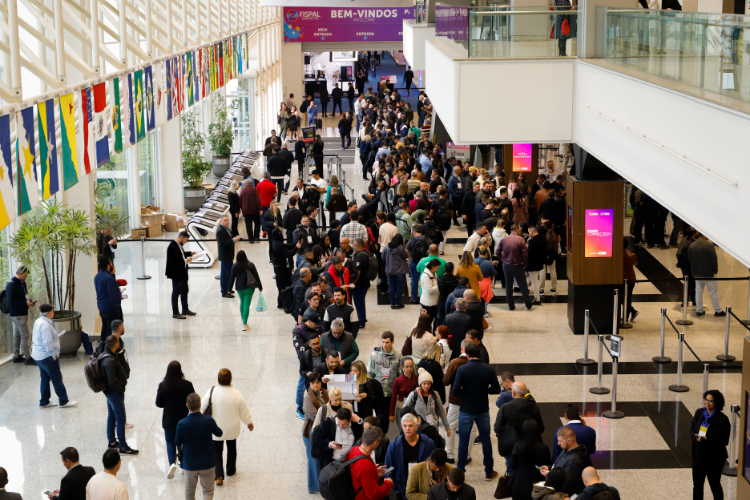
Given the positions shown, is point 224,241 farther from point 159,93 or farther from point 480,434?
point 480,434

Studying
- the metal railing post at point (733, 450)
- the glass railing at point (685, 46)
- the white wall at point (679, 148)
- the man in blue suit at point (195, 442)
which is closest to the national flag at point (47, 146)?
the man in blue suit at point (195, 442)

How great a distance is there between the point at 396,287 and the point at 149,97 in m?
5.06

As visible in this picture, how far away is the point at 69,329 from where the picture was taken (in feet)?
40.2

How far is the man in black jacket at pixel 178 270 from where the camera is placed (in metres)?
13.7

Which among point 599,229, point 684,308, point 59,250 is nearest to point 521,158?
point 684,308

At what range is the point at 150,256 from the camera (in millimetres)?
18641

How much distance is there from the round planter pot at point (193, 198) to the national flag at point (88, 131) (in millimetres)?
11656

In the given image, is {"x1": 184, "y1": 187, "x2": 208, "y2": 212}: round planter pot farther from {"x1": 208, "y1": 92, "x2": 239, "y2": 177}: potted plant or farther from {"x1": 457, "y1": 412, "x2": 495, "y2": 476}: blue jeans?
{"x1": 457, "y1": 412, "x2": 495, "y2": 476}: blue jeans

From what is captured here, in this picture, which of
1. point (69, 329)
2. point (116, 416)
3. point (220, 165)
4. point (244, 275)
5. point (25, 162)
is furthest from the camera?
point (220, 165)

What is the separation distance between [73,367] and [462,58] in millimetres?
6852

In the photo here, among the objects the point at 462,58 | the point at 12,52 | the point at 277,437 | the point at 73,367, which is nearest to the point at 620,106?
the point at 462,58

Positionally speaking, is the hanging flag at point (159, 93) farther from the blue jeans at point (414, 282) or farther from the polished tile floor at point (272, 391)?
the blue jeans at point (414, 282)

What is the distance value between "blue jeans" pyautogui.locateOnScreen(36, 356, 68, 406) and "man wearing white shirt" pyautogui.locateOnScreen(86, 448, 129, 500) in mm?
3719

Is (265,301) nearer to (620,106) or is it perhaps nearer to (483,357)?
(483,357)
